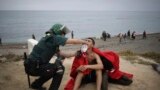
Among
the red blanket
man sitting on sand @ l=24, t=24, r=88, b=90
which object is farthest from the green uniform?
the red blanket

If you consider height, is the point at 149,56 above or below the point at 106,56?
below

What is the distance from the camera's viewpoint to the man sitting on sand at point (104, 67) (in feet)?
20.4

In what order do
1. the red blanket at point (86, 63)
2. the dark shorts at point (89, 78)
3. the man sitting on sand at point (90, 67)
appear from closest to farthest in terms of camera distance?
the man sitting on sand at point (90, 67) → the red blanket at point (86, 63) → the dark shorts at point (89, 78)

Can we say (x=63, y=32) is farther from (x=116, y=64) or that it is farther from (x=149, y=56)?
(x=149, y=56)

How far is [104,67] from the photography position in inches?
263

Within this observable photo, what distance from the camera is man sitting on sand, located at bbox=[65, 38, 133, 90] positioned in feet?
20.4

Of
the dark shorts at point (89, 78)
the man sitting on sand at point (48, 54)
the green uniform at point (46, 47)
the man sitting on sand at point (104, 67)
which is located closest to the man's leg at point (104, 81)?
the man sitting on sand at point (104, 67)

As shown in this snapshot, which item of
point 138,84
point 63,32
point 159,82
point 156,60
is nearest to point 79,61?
point 63,32

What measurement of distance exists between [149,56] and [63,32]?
8112 millimetres

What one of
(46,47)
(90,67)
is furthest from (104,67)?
(46,47)

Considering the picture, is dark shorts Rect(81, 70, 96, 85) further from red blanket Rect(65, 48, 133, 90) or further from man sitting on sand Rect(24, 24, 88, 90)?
man sitting on sand Rect(24, 24, 88, 90)

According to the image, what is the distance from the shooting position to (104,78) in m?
6.50

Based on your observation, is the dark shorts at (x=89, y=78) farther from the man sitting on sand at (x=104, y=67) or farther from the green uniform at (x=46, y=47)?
the green uniform at (x=46, y=47)

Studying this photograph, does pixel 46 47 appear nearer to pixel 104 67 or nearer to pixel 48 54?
pixel 48 54
